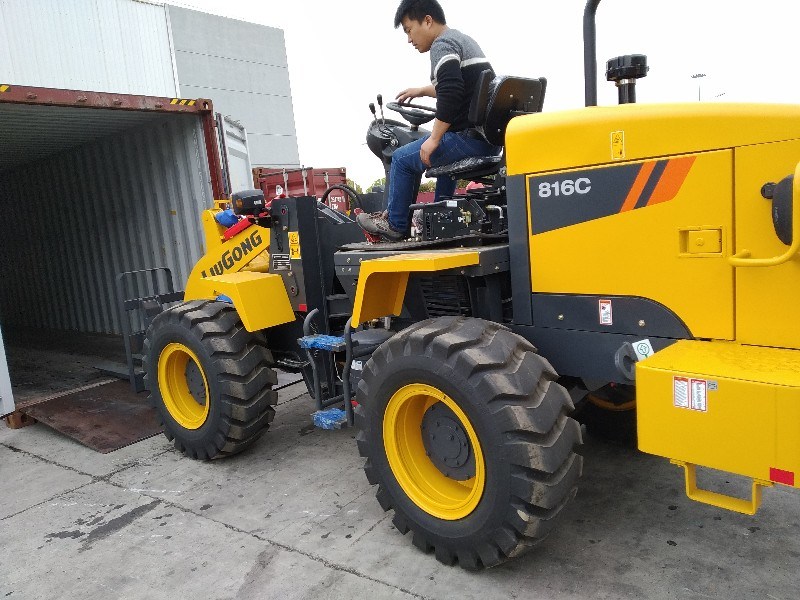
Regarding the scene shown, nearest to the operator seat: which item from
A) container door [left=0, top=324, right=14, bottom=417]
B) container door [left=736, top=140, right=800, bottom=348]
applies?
container door [left=736, top=140, right=800, bottom=348]

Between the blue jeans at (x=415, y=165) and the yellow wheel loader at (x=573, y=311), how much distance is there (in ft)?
0.36

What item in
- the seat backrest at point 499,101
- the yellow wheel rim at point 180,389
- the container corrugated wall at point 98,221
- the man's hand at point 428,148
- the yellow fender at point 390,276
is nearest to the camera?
the yellow fender at point 390,276

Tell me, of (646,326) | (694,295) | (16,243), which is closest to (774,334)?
(694,295)

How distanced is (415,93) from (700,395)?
2635mm

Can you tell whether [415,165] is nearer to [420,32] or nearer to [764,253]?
[420,32]

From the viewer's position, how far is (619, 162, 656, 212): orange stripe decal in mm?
2570

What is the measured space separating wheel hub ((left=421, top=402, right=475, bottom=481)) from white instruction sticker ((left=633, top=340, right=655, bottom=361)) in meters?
0.85

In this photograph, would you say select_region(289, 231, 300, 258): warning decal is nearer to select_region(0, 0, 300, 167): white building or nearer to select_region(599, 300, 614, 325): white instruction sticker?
select_region(599, 300, 614, 325): white instruction sticker

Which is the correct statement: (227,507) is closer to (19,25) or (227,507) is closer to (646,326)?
(646,326)

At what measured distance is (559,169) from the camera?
2.83 metres

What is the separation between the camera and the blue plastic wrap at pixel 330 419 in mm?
3811

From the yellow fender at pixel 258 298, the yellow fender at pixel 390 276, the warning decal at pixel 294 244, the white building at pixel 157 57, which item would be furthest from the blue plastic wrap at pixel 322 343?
the white building at pixel 157 57

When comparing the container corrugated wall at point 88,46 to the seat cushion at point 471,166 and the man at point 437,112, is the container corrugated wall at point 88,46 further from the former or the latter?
the seat cushion at point 471,166

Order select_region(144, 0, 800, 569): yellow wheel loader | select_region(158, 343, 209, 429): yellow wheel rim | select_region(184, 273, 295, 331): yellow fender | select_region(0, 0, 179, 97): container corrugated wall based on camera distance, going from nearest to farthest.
Answer: select_region(144, 0, 800, 569): yellow wheel loader → select_region(184, 273, 295, 331): yellow fender → select_region(158, 343, 209, 429): yellow wheel rim → select_region(0, 0, 179, 97): container corrugated wall
